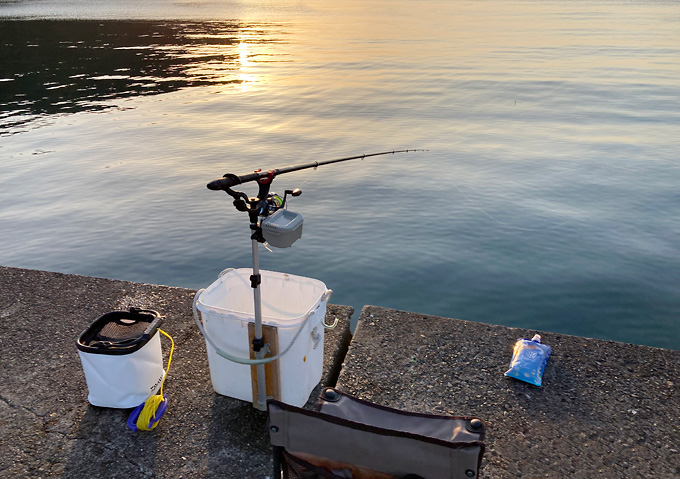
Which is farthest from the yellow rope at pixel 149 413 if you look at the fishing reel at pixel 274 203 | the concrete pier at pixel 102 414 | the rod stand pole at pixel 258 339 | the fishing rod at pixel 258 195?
the fishing reel at pixel 274 203

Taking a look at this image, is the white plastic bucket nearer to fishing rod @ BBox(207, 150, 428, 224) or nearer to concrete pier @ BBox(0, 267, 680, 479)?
concrete pier @ BBox(0, 267, 680, 479)

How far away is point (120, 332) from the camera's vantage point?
3445mm

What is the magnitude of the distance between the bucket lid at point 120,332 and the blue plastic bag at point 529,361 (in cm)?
230

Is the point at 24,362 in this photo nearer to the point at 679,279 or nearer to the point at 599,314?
the point at 599,314

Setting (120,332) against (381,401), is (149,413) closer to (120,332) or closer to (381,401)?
(120,332)

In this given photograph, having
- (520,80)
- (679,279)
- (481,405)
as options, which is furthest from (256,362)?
(520,80)

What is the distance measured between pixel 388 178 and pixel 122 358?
7888 mm

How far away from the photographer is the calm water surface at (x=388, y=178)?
6.85m

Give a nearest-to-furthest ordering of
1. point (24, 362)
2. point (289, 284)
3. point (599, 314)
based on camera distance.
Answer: point (289, 284) < point (24, 362) < point (599, 314)

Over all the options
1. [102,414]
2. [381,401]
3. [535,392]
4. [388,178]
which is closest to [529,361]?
[535,392]

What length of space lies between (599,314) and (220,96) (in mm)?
15432

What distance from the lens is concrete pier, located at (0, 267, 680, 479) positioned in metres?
3.09

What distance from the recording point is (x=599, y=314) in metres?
6.07

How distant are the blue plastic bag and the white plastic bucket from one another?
129 cm
